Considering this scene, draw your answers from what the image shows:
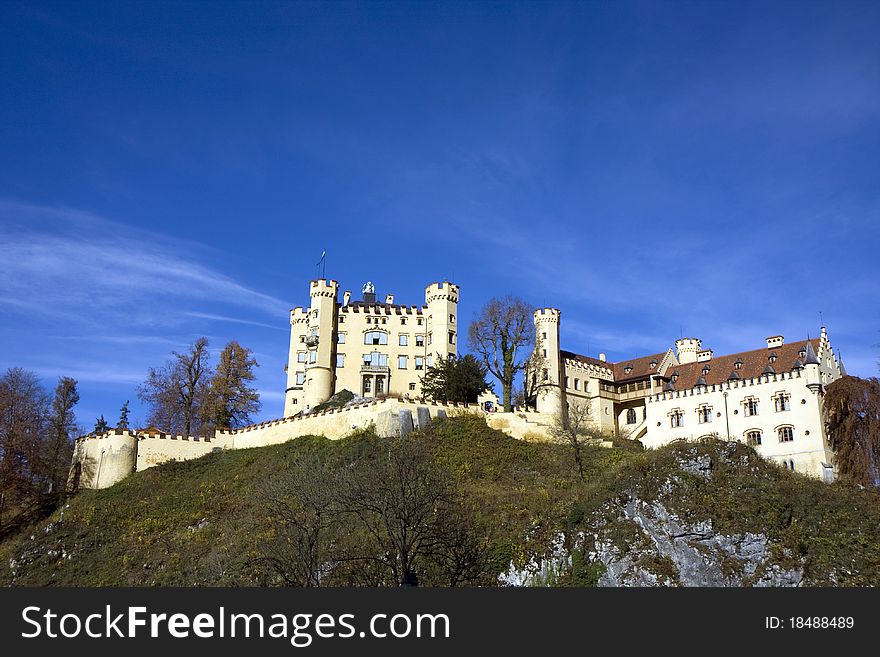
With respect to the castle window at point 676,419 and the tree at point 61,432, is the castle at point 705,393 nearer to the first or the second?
the castle window at point 676,419

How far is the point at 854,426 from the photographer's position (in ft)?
180

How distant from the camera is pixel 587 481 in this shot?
5006 cm

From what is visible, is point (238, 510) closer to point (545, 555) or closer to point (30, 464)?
point (30, 464)

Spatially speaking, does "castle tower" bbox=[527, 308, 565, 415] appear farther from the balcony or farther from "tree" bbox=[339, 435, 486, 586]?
"tree" bbox=[339, 435, 486, 586]

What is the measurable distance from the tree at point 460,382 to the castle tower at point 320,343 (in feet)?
36.4

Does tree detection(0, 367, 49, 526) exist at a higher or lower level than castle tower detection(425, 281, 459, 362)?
lower

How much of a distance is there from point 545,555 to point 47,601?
970 inches

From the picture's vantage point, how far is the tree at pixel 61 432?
66938mm

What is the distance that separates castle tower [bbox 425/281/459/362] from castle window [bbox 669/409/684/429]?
2142 cm

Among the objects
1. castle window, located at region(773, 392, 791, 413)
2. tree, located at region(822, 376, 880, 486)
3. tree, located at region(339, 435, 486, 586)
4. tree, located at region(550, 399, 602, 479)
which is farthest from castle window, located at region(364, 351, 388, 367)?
tree, located at region(822, 376, 880, 486)

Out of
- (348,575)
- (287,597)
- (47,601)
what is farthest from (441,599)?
(348,575)

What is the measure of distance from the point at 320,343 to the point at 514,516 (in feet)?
119

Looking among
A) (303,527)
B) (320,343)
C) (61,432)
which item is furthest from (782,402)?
(61,432)

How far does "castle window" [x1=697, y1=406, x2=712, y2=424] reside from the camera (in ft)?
206
